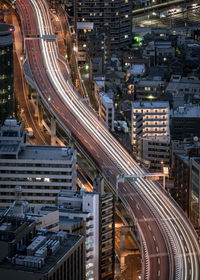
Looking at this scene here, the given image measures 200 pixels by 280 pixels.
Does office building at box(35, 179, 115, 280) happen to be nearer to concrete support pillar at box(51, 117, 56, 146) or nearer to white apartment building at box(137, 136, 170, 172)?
white apartment building at box(137, 136, 170, 172)

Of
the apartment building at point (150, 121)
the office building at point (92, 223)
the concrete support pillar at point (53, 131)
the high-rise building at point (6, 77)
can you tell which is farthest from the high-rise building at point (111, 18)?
the office building at point (92, 223)

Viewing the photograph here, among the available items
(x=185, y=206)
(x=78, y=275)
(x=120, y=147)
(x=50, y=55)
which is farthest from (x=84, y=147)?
(x=78, y=275)

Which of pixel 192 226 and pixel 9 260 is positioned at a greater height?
pixel 9 260

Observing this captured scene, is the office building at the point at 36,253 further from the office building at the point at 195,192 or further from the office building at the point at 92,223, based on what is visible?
the office building at the point at 195,192

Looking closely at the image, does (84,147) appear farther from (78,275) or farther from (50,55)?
(78,275)

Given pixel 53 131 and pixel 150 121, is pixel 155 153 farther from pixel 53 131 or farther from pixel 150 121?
pixel 53 131

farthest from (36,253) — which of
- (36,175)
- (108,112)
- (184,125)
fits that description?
(184,125)

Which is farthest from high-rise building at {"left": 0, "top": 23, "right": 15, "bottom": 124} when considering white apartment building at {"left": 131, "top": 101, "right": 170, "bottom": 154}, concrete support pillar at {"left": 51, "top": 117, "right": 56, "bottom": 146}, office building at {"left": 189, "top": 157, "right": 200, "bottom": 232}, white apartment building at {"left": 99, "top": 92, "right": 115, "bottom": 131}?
office building at {"left": 189, "top": 157, "right": 200, "bottom": 232}
